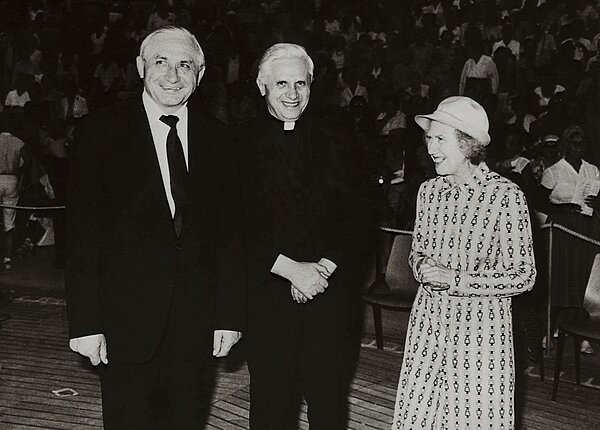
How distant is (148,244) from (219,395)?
2.40 m

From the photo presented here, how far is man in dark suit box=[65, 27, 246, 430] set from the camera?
2.83 meters

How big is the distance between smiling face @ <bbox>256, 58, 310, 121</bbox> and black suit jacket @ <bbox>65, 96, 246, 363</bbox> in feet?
1.36

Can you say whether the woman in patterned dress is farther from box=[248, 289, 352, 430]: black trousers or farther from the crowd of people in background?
the crowd of people in background

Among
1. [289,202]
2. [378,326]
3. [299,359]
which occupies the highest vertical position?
[289,202]

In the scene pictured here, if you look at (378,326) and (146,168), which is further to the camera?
(378,326)

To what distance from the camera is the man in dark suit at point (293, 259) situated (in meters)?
3.34

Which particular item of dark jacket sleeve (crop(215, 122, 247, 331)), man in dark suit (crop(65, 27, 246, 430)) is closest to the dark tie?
man in dark suit (crop(65, 27, 246, 430))

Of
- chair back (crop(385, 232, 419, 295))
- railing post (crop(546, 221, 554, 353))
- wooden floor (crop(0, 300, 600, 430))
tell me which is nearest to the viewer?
wooden floor (crop(0, 300, 600, 430))

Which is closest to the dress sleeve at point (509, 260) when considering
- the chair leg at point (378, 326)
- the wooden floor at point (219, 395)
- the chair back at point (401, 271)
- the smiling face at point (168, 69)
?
the smiling face at point (168, 69)

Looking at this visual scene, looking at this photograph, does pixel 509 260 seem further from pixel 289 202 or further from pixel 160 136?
pixel 160 136

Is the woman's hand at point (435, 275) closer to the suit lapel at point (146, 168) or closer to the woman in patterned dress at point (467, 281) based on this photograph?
the woman in patterned dress at point (467, 281)

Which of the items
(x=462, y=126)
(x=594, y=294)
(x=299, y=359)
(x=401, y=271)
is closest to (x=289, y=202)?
(x=299, y=359)

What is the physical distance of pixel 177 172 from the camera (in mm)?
2902

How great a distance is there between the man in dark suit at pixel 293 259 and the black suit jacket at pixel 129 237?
383mm
